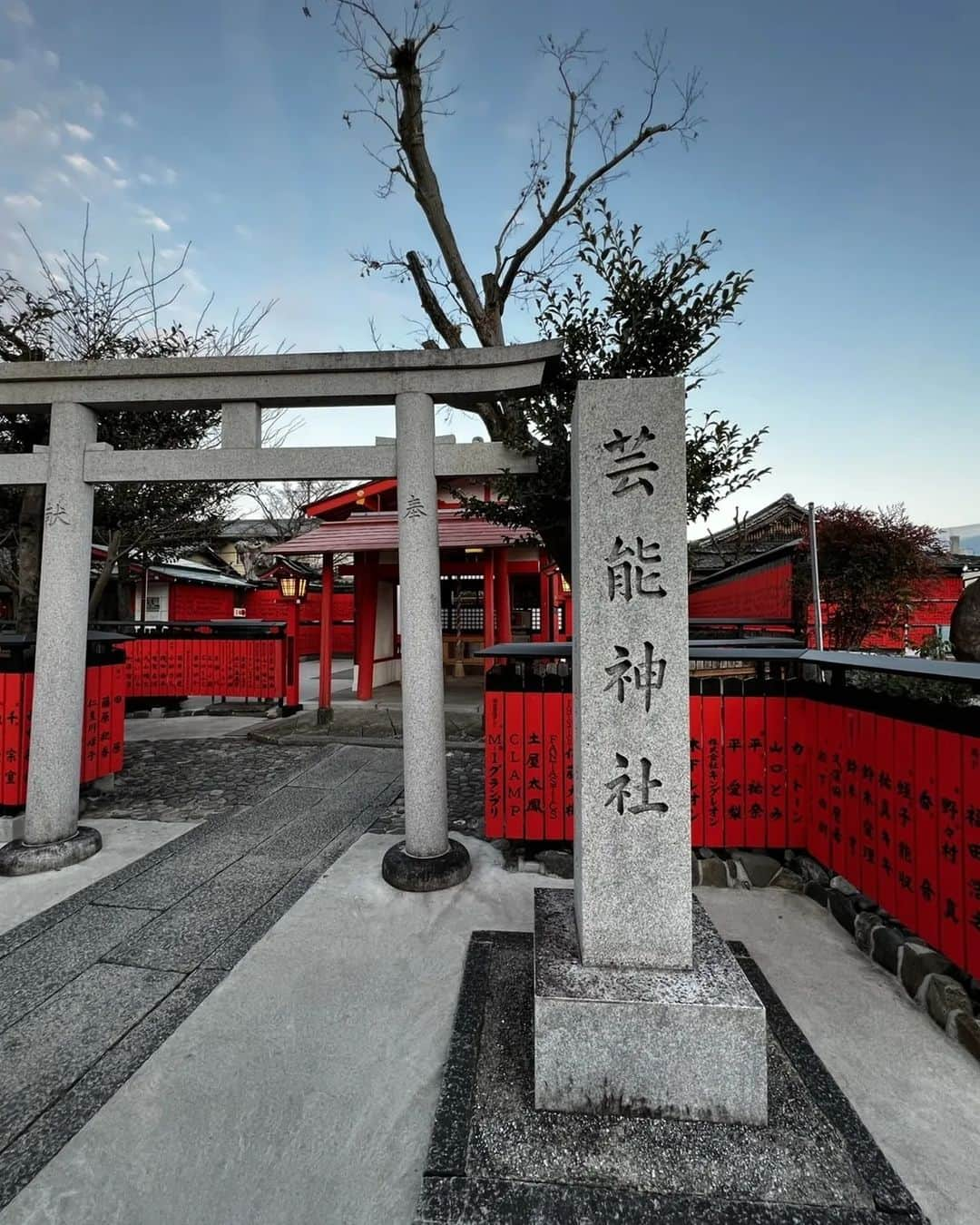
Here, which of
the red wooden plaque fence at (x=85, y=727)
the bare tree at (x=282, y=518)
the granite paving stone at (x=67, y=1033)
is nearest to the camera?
the granite paving stone at (x=67, y=1033)

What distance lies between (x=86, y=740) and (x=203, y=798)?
55.1 inches

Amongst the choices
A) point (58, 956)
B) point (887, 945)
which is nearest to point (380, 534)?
point (58, 956)

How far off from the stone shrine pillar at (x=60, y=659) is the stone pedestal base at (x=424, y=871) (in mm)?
2815

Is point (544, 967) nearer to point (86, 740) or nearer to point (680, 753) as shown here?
point (680, 753)

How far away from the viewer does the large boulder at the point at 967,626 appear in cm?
638

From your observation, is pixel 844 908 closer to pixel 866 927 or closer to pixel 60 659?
pixel 866 927

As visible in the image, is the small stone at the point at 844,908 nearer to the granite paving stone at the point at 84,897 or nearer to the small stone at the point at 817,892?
the small stone at the point at 817,892

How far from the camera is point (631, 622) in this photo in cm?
260

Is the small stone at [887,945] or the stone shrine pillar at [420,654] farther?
the stone shrine pillar at [420,654]

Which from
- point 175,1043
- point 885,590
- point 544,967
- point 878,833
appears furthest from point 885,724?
point 885,590

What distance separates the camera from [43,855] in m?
4.50

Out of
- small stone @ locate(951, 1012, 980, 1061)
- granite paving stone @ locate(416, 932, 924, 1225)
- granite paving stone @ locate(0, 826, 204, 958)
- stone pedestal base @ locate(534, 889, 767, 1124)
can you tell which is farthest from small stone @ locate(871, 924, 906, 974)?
granite paving stone @ locate(0, 826, 204, 958)

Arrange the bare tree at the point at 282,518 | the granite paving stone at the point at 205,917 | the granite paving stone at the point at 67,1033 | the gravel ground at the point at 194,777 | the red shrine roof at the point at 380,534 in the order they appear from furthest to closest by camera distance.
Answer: the bare tree at the point at 282,518, the red shrine roof at the point at 380,534, the gravel ground at the point at 194,777, the granite paving stone at the point at 205,917, the granite paving stone at the point at 67,1033

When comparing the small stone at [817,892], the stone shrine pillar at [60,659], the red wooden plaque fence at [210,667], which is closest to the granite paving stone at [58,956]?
the stone shrine pillar at [60,659]
